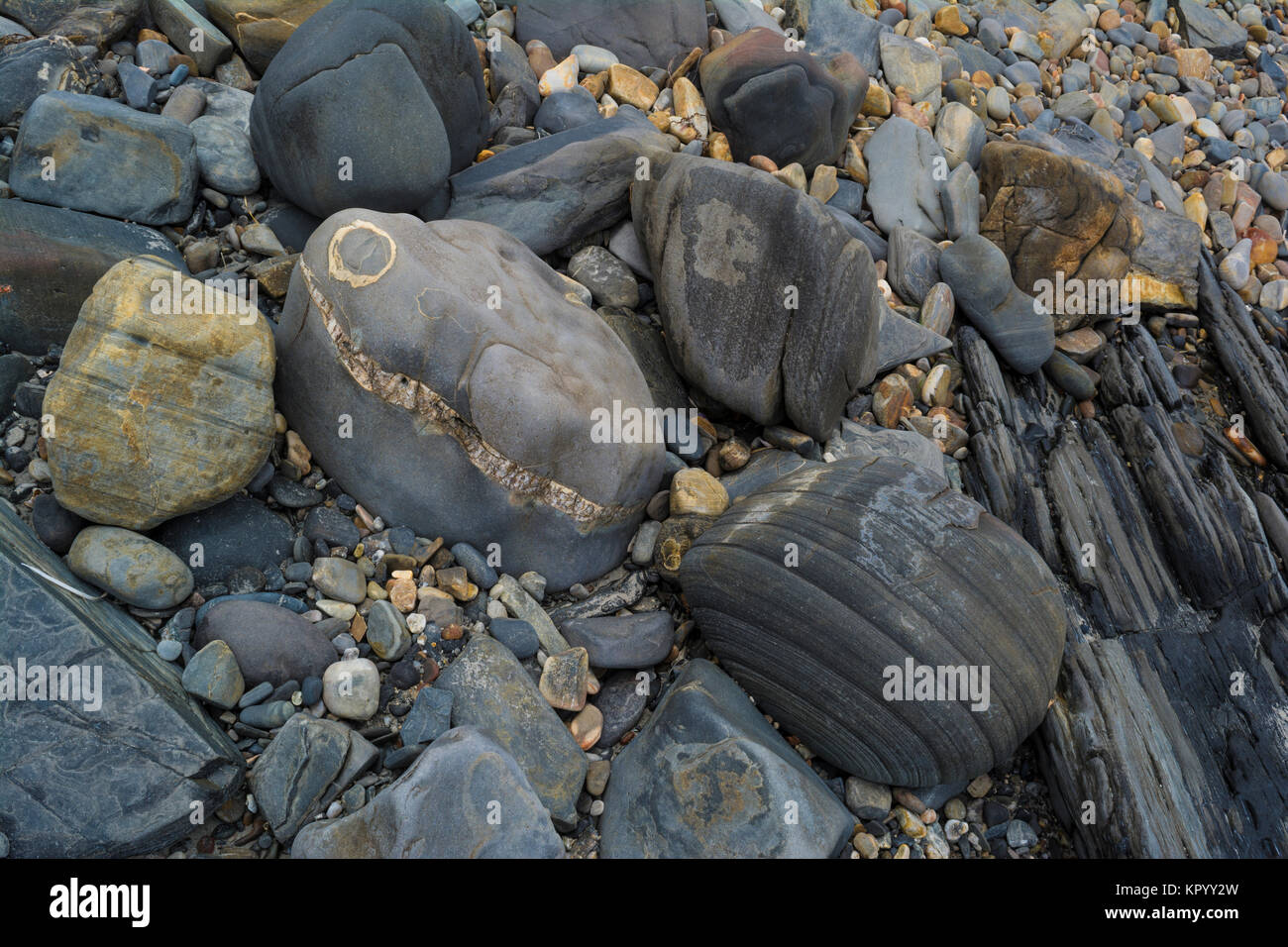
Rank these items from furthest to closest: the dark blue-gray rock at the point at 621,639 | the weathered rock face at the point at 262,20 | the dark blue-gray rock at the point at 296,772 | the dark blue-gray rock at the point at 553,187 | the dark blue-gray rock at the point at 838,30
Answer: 1. the dark blue-gray rock at the point at 838,30
2. the weathered rock face at the point at 262,20
3. the dark blue-gray rock at the point at 553,187
4. the dark blue-gray rock at the point at 621,639
5. the dark blue-gray rock at the point at 296,772

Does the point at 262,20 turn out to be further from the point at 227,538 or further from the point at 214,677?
the point at 214,677

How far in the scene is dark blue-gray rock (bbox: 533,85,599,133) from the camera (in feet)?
19.6

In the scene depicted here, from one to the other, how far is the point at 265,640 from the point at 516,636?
1.01 meters

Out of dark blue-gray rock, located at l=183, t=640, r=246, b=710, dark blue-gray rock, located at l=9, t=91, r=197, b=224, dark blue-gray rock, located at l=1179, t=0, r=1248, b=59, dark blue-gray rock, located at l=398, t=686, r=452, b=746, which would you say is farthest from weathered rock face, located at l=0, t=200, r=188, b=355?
dark blue-gray rock, located at l=1179, t=0, r=1248, b=59

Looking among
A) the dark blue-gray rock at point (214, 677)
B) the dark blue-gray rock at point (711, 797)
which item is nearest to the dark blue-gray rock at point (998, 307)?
the dark blue-gray rock at point (711, 797)

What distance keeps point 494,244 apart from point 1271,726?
444 centimetres

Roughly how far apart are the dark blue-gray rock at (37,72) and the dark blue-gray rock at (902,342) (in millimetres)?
4905

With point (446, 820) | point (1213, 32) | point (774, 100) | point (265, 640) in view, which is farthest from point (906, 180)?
point (1213, 32)

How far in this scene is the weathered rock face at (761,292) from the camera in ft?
15.4

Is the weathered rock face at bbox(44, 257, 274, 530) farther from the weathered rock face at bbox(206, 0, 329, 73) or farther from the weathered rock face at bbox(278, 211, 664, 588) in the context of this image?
the weathered rock face at bbox(206, 0, 329, 73)

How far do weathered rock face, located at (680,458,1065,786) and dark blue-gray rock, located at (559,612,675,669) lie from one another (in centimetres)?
21

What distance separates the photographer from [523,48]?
21.0ft

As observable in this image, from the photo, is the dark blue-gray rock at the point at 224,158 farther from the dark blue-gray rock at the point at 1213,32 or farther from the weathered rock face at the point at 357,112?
the dark blue-gray rock at the point at 1213,32

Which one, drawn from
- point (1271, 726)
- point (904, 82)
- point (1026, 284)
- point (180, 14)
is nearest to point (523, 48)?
point (180, 14)
